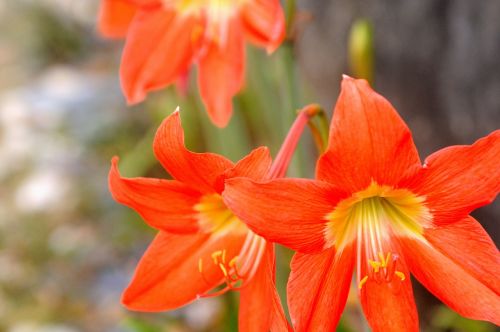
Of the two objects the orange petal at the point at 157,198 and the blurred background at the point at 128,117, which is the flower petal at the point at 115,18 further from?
the orange petal at the point at 157,198

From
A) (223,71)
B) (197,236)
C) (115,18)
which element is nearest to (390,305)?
(197,236)

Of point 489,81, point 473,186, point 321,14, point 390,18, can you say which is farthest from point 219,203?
point 321,14

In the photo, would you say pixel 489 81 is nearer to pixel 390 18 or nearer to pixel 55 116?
pixel 390 18

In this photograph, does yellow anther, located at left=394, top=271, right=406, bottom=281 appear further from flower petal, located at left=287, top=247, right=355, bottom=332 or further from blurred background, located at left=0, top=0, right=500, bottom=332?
blurred background, located at left=0, top=0, right=500, bottom=332

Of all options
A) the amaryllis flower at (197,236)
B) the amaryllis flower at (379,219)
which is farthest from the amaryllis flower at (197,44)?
the amaryllis flower at (379,219)

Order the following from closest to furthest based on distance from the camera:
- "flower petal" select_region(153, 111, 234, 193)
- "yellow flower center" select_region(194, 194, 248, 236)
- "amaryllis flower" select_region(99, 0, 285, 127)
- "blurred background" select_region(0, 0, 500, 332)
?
1. "flower petal" select_region(153, 111, 234, 193)
2. "yellow flower center" select_region(194, 194, 248, 236)
3. "amaryllis flower" select_region(99, 0, 285, 127)
4. "blurred background" select_region(0, 0, 500, 332)

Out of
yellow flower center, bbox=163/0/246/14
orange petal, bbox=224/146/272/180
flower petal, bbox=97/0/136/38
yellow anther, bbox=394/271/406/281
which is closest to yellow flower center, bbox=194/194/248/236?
orange petal, bbox=224/146/272/180
